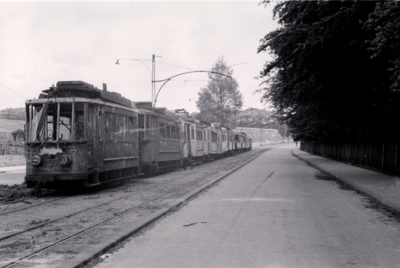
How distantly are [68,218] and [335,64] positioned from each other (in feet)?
40.2

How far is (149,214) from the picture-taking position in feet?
31.2

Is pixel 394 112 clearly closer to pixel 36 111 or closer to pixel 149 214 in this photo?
pixel 149 214

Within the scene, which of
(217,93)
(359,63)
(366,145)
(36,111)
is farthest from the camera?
(217,93)

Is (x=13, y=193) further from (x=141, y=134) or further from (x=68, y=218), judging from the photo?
(x=141, y=134)

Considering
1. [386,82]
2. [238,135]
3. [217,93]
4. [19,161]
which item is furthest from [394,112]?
[217,93]

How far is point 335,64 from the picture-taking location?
1755 cm

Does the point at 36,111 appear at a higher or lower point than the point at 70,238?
higher

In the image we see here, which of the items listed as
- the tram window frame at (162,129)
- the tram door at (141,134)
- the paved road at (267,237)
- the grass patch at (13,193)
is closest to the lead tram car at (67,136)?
the grass patch at (13,193)

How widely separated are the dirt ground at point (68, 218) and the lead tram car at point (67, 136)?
25.7 inches

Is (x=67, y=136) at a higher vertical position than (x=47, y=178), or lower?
higher

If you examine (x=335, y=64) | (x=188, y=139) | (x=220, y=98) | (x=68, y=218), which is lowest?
(x=68, y=218)

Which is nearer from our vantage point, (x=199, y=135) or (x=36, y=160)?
(x=36, y=160)

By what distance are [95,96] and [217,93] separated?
7217 cm

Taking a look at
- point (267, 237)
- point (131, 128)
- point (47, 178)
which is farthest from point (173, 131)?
point (267, 237)
